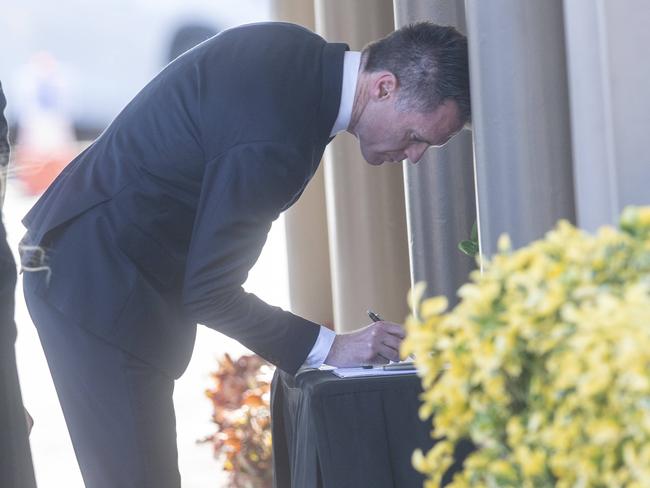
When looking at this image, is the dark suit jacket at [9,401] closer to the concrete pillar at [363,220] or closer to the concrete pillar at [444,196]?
the concrete pillar at [444,196]

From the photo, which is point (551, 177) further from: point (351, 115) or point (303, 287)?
point (303, 287)

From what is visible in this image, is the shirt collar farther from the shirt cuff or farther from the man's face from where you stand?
the shirt cuff

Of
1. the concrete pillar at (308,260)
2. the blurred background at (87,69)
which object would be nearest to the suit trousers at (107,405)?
the concrete pillar at (308,260)

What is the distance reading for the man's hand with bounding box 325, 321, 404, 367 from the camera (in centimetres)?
224

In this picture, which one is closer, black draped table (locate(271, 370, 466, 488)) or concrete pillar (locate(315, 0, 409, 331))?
black draped table (locate(271, 370, 466, 488))

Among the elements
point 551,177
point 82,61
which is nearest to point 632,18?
point 551,177

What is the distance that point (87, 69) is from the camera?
667cm

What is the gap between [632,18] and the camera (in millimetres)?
1814

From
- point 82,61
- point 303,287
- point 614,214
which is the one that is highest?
point 82,61

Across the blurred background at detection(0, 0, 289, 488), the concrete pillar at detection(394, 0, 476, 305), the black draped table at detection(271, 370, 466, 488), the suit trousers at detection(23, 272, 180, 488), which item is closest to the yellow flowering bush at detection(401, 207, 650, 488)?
the black draped table at detection(271, 370, 466, 488)

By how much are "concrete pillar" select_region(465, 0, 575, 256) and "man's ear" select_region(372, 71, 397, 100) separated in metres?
0.29

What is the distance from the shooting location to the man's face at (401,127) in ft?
7.62

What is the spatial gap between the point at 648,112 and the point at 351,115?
68 cm

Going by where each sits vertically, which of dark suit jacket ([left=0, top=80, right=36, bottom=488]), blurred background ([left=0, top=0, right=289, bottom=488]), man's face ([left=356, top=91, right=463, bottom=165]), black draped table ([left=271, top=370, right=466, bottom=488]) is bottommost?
black draped table ([left=271, top=370, right=466, bottom=488])
